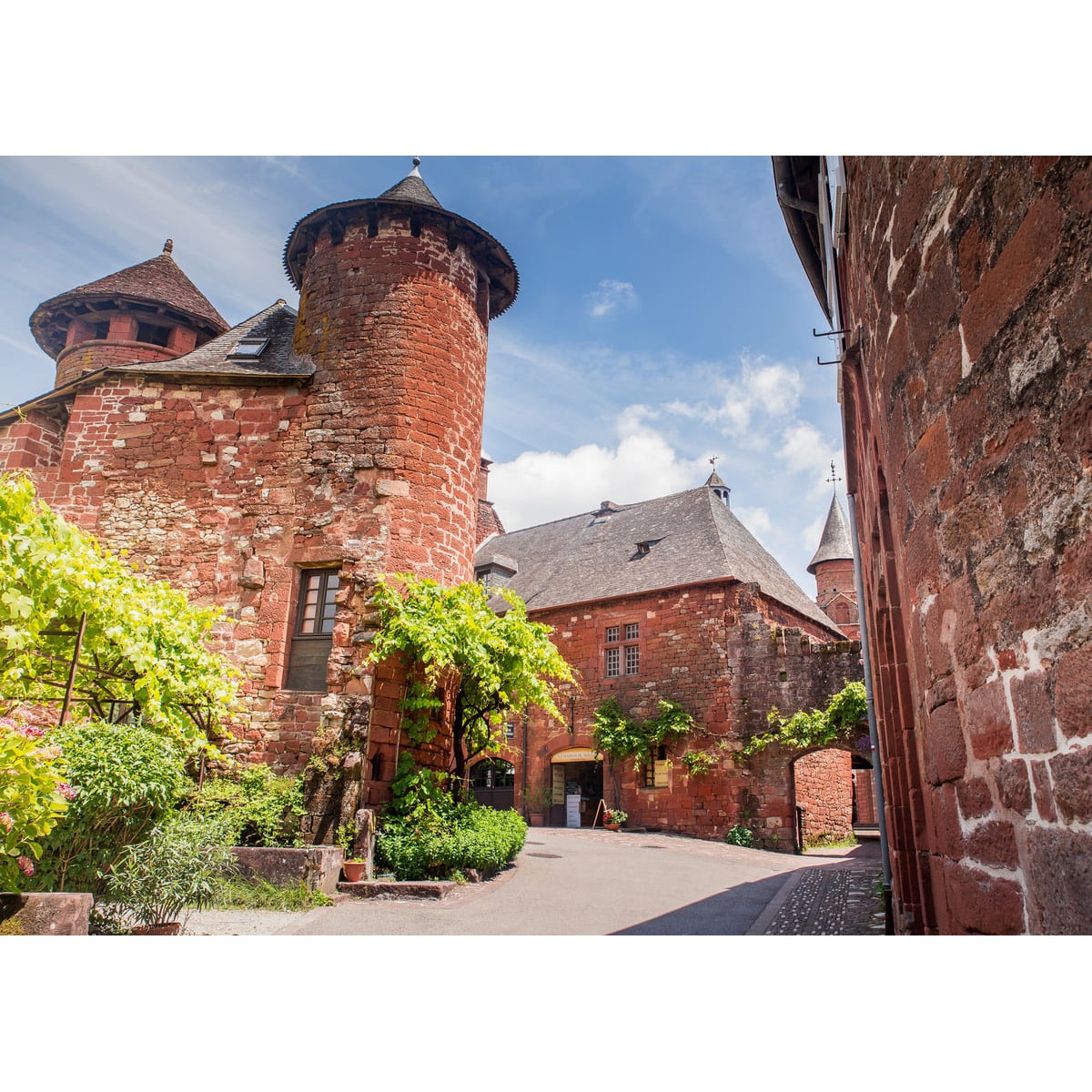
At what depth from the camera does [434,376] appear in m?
11.6

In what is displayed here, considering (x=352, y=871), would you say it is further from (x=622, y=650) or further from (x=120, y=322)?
(x=622, y=650)

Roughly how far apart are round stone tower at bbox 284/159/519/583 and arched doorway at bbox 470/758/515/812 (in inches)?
481

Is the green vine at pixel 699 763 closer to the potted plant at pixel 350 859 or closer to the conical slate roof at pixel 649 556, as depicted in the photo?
the conical slate roof at pixel 649 556

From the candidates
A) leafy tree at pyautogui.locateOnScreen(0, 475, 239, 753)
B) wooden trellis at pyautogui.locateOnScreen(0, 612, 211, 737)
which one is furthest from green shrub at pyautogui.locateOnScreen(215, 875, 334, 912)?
wooden trellis at pyautogui.locateOnScreen(0, 612, 211, 737)

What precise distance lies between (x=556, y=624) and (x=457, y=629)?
13.0 meters

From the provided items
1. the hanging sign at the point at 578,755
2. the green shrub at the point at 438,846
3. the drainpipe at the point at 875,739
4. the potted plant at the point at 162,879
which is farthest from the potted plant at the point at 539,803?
the potted plant at the point at 162,879

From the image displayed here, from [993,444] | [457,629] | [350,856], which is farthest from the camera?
[457,629]

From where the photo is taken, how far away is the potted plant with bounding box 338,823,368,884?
8.84 m

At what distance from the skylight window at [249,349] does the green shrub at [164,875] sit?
25.7 ft

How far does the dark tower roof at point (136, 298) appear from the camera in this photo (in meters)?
15.8

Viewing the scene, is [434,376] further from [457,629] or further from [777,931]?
[777,931]

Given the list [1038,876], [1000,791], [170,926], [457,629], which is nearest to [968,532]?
[1000,791]

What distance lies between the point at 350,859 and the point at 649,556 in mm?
14963

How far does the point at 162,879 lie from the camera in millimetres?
5887
